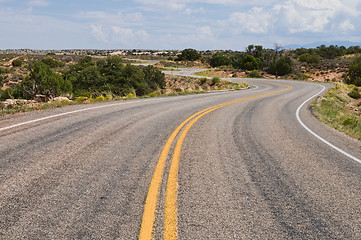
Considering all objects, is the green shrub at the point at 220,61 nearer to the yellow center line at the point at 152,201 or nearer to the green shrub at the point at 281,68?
the green shrub at the point at 281,68

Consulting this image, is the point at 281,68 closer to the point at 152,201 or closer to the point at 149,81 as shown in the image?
the point at 149,81

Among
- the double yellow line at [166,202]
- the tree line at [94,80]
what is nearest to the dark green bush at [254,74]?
the tree line at [94,80]

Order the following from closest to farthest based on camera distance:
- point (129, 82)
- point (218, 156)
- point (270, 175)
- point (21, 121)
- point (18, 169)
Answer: point (18, 169) → point (270, 175) → point (218, 156) → point (21, 121) → point (129, 82)

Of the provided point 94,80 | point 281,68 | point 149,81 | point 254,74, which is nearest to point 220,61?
point 254,74

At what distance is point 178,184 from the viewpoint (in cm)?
424

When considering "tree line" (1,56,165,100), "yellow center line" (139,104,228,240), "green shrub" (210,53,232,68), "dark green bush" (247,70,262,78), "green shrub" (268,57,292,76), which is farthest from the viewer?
"green shrub" (210,53,232,68)

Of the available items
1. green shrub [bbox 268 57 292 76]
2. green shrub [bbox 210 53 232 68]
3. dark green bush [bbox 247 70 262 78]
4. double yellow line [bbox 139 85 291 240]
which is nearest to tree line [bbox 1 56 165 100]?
double yellow line [bbox 139 85 291 240]

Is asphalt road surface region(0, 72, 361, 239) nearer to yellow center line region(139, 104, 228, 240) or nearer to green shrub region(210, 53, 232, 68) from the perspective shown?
yellow center line region(139, 104, 228, 240)

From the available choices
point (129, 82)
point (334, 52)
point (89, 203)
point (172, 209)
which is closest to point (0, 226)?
point (89, 203)

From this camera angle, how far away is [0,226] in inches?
116

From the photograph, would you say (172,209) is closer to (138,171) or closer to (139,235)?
(139,235)

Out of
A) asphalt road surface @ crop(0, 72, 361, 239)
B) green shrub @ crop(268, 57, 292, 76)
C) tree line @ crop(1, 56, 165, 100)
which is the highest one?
green shrub @ crop(268, 57, 292, 76)

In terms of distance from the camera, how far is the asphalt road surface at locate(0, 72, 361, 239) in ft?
10.2

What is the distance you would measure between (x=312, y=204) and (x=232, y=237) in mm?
1551
